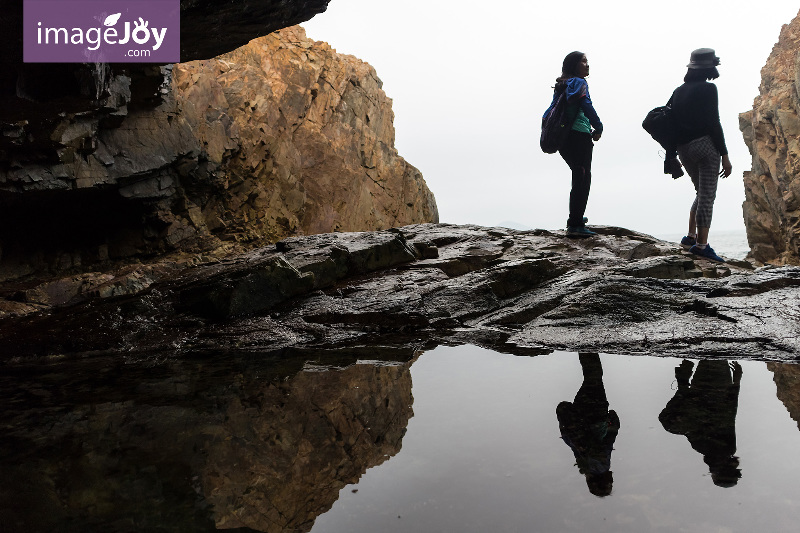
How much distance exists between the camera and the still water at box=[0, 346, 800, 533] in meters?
1.96

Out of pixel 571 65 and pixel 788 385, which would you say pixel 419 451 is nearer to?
pixel 788 385

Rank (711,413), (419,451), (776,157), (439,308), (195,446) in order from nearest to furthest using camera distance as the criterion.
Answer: (419,451) → (195,446) → (711,413) → (439,308) → (776,157)

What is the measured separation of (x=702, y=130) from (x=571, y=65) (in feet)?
6.50

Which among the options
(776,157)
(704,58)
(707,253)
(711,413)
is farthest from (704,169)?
(776,157)

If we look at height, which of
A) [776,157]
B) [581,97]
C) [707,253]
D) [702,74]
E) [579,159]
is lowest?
[707,253]

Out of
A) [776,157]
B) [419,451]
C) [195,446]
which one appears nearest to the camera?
[419,451]

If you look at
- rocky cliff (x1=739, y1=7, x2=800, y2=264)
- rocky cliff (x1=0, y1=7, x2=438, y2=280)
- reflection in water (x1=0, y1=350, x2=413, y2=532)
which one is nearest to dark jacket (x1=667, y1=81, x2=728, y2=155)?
rocky cliff (x1=0, y1=7, x2=438, y2=280)

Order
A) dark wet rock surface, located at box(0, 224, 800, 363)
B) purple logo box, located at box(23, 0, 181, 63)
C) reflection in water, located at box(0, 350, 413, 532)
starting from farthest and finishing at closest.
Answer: purple logo box, located at box(23, 0, 181, 63) < dark wet rock surface, located at box(0, 224, 800, 363) < reflection in water, located at box(0, 350, 413, 532)

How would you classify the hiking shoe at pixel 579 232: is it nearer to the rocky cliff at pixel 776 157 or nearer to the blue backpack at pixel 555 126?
the blue backpack at pixel 555 126

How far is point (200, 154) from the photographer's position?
16.0 metres

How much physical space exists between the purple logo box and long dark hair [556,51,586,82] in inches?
202

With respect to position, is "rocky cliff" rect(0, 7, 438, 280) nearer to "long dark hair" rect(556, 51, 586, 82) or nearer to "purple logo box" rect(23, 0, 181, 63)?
"purple logo box" rect(23, 0, 181, 63)

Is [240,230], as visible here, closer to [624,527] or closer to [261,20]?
[261,20]

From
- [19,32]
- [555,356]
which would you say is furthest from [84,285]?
[555,356]
